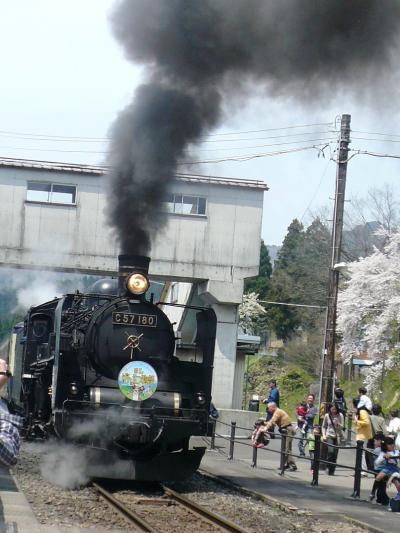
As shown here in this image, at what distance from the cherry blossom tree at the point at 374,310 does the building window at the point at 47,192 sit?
11788 millimetres

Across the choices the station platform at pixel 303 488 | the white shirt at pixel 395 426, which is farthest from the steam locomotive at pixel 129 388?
the white shirt at pixel 395 426

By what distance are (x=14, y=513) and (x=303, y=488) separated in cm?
576

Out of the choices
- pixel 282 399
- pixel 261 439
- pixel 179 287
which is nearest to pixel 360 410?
pixel 261 439

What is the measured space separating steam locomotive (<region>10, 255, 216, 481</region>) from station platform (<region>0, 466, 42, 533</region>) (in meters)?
1.24

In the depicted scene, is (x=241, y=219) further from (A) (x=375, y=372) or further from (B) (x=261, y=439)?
(A) (x=375, y=372)

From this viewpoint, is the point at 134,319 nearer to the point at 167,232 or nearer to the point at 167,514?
the point at 167,514

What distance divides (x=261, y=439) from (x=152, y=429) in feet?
16.7

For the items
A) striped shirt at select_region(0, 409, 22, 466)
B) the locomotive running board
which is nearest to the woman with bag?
the locomotive running board

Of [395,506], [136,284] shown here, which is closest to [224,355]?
[136,284]

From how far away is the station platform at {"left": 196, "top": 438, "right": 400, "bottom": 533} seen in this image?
10805 mm

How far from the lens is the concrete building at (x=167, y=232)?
2434 centimetres

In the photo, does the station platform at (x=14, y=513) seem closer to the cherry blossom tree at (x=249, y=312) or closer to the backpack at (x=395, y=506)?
the backpack at (x=395, y=506)

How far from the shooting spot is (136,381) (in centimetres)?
1176

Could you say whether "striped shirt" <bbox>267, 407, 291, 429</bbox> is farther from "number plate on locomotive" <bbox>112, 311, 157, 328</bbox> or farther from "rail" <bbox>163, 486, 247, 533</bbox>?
"number plate on locomotive" <bbox>112, 311, 157, 328</bbox>
